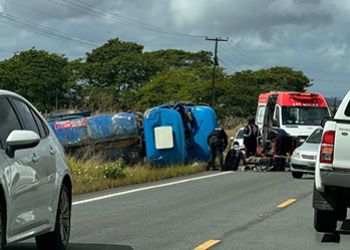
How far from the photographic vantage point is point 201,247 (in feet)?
31.8

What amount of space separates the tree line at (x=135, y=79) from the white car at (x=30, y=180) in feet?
155

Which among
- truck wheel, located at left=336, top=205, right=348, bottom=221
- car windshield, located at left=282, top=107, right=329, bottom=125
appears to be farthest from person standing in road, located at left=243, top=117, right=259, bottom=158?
truck wheel, located at left=336, top=205, right=348, bottom=221

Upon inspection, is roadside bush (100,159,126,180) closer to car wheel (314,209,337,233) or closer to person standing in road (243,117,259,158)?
person standing in road (243,117,259,158)

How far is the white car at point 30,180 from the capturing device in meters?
7.25

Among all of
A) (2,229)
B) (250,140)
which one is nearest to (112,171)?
(250,140)

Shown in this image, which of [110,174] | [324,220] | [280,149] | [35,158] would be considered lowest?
[110,174]

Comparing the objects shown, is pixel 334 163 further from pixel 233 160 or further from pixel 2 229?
pixel 233 160

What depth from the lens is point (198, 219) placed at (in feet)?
41.7

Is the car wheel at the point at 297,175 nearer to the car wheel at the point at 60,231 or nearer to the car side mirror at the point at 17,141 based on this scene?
the car wheel at the point at 60,231

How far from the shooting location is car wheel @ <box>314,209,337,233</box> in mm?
10703

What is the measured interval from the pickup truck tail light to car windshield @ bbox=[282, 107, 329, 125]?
21.9 meters

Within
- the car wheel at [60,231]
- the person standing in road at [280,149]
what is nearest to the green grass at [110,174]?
the person standing in road at [280,149]

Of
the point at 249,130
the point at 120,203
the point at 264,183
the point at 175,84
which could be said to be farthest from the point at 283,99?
the point at 175,84

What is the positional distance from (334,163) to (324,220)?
1394mm
